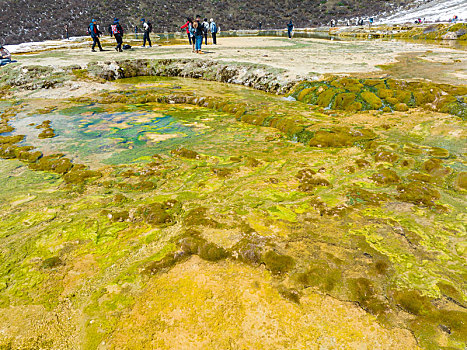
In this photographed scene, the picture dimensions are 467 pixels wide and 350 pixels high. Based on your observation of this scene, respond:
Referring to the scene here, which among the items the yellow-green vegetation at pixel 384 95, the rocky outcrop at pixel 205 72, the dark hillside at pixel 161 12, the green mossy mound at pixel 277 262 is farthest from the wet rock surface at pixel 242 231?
the dark hillside at pixel 161 12

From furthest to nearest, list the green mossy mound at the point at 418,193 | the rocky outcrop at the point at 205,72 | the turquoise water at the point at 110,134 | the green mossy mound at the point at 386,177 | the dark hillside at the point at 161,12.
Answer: the dark hillside at the point at 161,12 < the rocky outcrop at the point at 205,72 < the turquoise water at the point at 110,134 < the green mossy mound at the point at 386,177 < the green mossy mound at the point at 418,193

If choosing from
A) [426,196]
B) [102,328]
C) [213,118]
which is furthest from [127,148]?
[426,196]

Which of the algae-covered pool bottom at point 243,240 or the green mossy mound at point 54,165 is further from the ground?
the green mossy mound at point 54,165

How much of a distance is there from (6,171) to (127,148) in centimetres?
312

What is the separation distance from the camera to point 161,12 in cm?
8581

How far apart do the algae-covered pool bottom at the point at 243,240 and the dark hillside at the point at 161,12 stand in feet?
255

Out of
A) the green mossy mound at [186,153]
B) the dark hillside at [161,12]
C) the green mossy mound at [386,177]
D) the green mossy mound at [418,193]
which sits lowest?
the green mossy mound at [418,193]

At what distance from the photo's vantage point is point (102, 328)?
3.00 metres

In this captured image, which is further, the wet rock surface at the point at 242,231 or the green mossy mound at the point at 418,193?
the green mossy mound at the point at 418,193

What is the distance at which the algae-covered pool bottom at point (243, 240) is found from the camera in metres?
2.94

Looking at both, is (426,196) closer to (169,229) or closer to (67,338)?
(169,229)

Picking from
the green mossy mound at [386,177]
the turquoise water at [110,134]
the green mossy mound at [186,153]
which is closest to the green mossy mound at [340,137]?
the green mossy mound at [386,177]

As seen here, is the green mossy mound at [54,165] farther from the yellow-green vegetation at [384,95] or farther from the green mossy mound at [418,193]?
the yellow-green vegetation at [384,95]

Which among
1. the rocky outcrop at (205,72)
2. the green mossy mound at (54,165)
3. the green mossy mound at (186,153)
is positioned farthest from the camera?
the rocky outcrop at (205,72)
